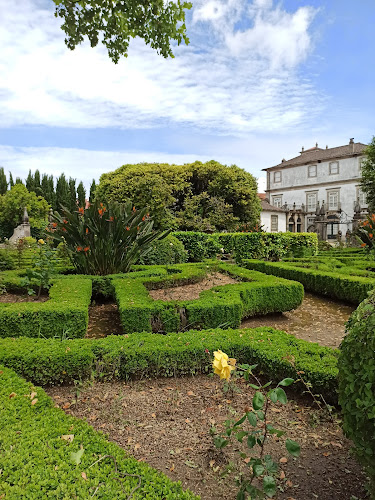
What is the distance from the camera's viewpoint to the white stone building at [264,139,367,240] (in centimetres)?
3669

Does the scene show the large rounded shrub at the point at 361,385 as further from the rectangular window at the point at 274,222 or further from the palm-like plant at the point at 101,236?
the rectangular window at the point at 274,222

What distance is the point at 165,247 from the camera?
1006cm

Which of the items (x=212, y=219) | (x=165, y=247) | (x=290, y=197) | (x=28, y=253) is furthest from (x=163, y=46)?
(x=290, y=197)

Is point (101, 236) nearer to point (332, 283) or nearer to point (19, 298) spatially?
point (19, 298)

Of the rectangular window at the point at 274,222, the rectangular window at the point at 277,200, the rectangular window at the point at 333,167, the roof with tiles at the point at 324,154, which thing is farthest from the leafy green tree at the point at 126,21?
the rectangular window at the point at 277,200

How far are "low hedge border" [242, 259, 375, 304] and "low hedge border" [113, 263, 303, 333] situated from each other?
1.51 m

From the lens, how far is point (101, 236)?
6.89 meters

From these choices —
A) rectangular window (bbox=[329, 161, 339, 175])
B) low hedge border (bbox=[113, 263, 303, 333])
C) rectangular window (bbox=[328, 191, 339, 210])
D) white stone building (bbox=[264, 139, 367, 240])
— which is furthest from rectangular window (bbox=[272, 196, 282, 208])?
low hedge border (bbox=[113, 263, 303, 333])

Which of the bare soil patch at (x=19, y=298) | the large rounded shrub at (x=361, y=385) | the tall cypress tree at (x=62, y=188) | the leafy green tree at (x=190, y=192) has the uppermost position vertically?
the tall cypress tree at (x=62, y=188)

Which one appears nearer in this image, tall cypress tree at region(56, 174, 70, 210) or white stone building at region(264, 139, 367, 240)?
white stone building at region(264, 139, 367, 240)

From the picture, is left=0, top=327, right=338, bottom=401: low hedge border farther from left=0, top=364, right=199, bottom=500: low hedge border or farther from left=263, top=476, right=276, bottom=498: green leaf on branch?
left=263, top=476, right=276, bottom=498: green leaf on branch

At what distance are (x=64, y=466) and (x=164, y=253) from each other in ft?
26.8

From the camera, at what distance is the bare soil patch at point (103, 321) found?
5.19 metres

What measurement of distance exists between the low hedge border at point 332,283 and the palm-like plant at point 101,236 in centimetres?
388
